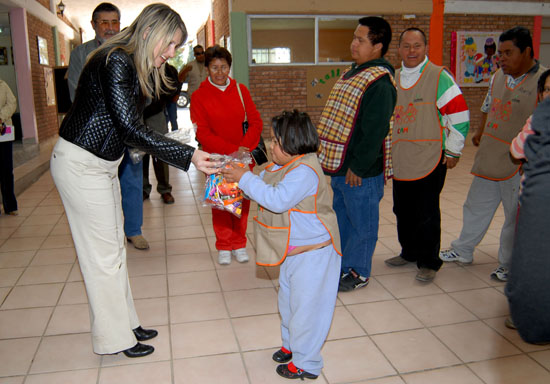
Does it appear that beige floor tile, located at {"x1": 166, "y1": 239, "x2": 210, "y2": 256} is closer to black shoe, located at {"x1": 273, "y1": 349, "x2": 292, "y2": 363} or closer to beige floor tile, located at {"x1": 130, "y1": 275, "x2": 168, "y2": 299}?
beige floor tile, located at {"x1": 130, "y1": 275, "x2": 168, "y2": 299}

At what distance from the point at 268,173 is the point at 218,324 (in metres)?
1.05

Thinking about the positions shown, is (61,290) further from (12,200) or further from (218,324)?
(12,200)

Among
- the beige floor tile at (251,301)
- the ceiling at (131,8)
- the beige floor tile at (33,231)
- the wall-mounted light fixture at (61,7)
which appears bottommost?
the beige floor tile at (251,301)

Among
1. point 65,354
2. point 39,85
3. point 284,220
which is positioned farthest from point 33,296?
point 39,85

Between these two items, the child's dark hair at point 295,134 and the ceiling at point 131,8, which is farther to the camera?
the ceiling at point 131,8

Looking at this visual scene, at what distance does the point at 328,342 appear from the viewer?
2471mm

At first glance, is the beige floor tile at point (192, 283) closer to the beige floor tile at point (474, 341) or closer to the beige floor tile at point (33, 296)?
the beige floor tile at point (33, 296)

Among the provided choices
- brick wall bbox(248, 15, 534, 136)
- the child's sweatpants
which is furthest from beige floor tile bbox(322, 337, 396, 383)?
brick wall bbox(248, 15, 534, 136)

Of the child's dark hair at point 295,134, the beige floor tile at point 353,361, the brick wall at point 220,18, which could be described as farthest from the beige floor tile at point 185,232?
the brick wall at point 220,18

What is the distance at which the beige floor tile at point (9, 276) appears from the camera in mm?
3266

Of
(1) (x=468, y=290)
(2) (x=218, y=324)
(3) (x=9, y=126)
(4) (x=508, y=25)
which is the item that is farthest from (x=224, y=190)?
(4) (x=508, y=25)

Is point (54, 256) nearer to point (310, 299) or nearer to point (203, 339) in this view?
point (203, 339)

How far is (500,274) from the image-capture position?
3186 mm

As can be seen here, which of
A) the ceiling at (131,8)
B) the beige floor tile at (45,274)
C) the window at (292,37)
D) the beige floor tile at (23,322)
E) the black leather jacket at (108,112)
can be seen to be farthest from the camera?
the ceiling at (131,8)
